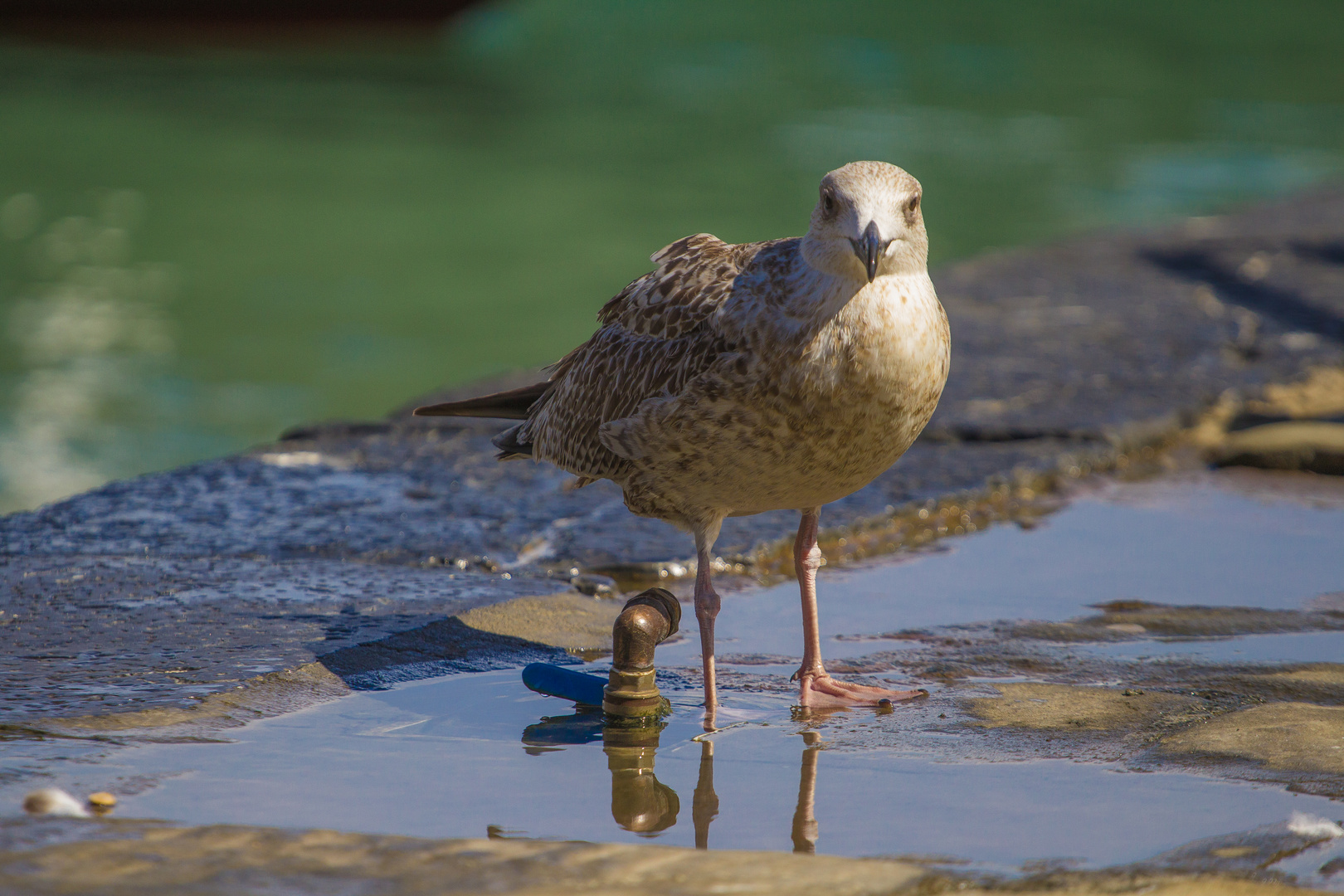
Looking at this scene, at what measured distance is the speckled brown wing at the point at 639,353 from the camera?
344cm

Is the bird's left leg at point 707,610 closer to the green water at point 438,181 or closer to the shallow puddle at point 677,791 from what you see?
the shallow puddle at point 677,791

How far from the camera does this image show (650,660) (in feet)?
10.3

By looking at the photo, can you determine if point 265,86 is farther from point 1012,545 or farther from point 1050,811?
point 1050,811

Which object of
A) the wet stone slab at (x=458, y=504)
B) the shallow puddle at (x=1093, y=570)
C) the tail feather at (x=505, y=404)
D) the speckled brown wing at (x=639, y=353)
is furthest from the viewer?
the tail feather at (x=505, y=404)

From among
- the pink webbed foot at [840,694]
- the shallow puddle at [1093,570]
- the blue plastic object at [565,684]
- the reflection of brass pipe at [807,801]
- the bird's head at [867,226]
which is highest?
the bird's head at [867,226]

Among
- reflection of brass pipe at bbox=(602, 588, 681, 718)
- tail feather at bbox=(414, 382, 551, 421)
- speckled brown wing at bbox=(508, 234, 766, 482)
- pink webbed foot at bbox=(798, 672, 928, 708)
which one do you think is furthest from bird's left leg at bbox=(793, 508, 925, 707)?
tail feather at bbox=(414, 382, 551, 421)

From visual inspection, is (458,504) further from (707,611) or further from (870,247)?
(870,247)

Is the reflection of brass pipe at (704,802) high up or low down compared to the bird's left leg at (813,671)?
down

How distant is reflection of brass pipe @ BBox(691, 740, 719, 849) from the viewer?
8.69ft

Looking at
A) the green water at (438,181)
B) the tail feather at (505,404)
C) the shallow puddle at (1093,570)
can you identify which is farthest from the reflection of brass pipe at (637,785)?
the green water at (438,181)

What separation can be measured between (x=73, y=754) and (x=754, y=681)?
1.54 meters

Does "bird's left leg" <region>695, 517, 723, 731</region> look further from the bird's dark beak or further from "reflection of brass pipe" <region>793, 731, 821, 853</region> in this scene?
the bird's dark beak

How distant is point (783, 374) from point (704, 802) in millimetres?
948

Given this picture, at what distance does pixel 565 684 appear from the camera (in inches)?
128
